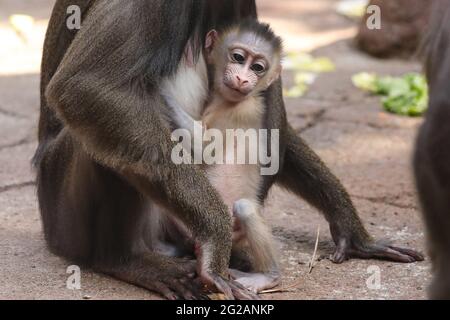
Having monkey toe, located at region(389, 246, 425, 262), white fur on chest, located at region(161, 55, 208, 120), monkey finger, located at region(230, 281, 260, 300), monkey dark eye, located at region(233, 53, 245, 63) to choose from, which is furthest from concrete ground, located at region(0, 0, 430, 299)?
monkey dark eye, located at region(233, 53, 245, 63)

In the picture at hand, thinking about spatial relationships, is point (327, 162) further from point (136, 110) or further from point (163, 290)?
point (136, 110)

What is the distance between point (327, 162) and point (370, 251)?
129cm

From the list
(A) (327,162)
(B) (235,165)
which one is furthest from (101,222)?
(A) (327,162)

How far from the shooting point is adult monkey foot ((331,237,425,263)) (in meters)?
4.01

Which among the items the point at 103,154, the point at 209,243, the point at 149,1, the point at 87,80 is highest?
the point at 149,1

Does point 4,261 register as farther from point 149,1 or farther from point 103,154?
point 149,1

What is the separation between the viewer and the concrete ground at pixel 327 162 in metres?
3.67

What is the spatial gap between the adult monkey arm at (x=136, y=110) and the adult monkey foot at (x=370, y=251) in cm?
79

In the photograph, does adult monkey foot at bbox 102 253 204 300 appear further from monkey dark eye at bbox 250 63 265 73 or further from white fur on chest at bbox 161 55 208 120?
monkey dark eye at bbox 250 63 265 73

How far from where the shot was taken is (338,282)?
3.74m

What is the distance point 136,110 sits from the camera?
337 centimetres

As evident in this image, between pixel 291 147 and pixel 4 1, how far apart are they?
515 cm

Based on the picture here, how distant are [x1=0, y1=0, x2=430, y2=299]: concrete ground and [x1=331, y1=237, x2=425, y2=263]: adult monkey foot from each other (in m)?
0.04
